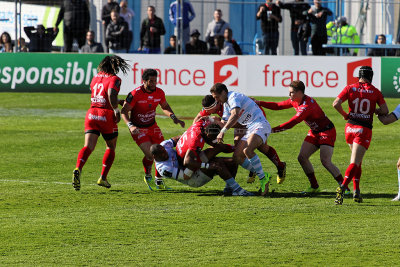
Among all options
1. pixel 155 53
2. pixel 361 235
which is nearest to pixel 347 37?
pixel 155 53

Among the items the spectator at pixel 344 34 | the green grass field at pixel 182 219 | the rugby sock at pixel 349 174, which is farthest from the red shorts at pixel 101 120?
the spectator at pixel 344 34

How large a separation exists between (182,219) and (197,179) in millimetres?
1898

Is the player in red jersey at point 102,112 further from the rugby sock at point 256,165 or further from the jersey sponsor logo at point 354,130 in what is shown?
the jersey sponsor logo at point 354,130

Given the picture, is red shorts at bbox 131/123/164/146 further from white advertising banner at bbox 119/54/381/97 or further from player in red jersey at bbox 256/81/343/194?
white advertising banner at bbox 119/54/381/97

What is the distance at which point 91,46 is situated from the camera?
25.2m

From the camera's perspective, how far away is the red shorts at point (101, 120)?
12.6m

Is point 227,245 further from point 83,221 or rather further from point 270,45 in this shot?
point 270,45

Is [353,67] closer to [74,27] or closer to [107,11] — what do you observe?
[107,11]

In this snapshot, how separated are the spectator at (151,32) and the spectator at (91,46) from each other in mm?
1305

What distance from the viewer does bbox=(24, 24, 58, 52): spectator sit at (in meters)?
25.3

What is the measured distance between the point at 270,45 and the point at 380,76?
351 cm

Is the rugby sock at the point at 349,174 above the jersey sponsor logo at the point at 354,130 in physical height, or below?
below

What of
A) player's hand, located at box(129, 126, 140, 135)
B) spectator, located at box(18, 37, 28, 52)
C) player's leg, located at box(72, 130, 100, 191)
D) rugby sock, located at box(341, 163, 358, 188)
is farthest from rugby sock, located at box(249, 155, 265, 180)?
spectator, located at box(18, 37, 28, 52)

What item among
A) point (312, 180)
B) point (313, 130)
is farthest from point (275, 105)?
point (312, 180)
